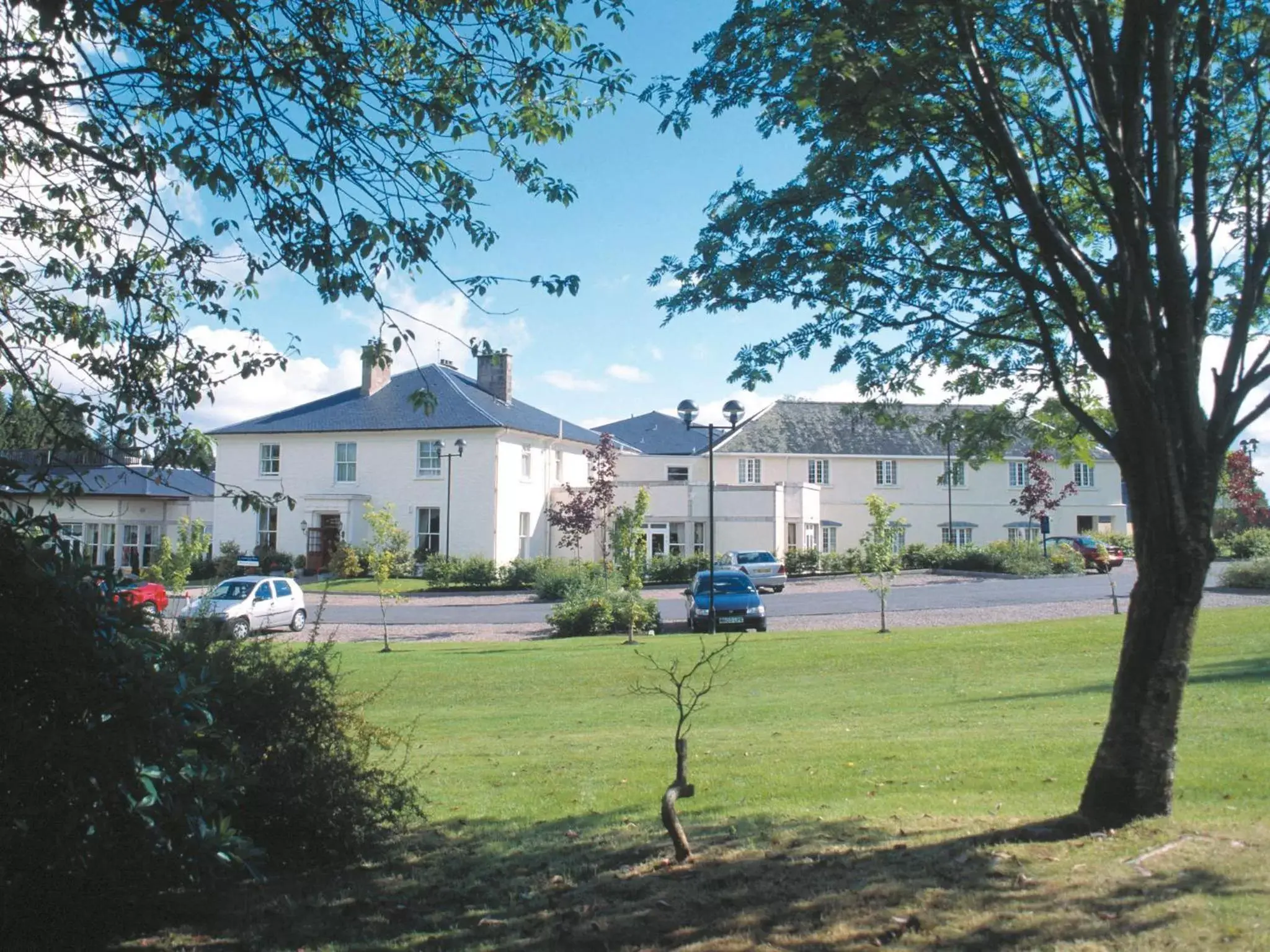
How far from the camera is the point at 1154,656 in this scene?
5680 millimetres

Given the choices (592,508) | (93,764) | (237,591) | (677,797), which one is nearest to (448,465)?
(592,508)

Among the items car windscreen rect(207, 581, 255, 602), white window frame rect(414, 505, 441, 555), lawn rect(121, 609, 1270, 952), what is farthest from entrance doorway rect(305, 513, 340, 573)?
lawn rect(121, 609, 1270, 952)

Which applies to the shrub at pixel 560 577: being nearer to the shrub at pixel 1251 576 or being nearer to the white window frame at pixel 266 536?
the white window frame at pixel 266 536

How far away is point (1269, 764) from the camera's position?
8.12 m

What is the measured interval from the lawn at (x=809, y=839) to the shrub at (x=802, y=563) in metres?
29.2

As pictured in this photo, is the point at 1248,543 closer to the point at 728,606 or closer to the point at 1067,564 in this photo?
the point at 1067,564

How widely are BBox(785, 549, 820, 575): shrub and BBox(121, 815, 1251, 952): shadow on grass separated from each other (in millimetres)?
37593

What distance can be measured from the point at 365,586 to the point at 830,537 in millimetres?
27076

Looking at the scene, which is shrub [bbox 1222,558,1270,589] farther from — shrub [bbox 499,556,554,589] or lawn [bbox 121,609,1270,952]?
shrub [bbox 499,556,554,589]

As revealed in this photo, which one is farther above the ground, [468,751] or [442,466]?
[442,466]

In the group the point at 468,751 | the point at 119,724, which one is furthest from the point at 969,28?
the point at 468,751

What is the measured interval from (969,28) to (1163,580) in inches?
139

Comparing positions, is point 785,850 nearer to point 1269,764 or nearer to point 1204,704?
point 1269,764

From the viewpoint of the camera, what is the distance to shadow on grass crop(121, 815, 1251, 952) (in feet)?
15.1
